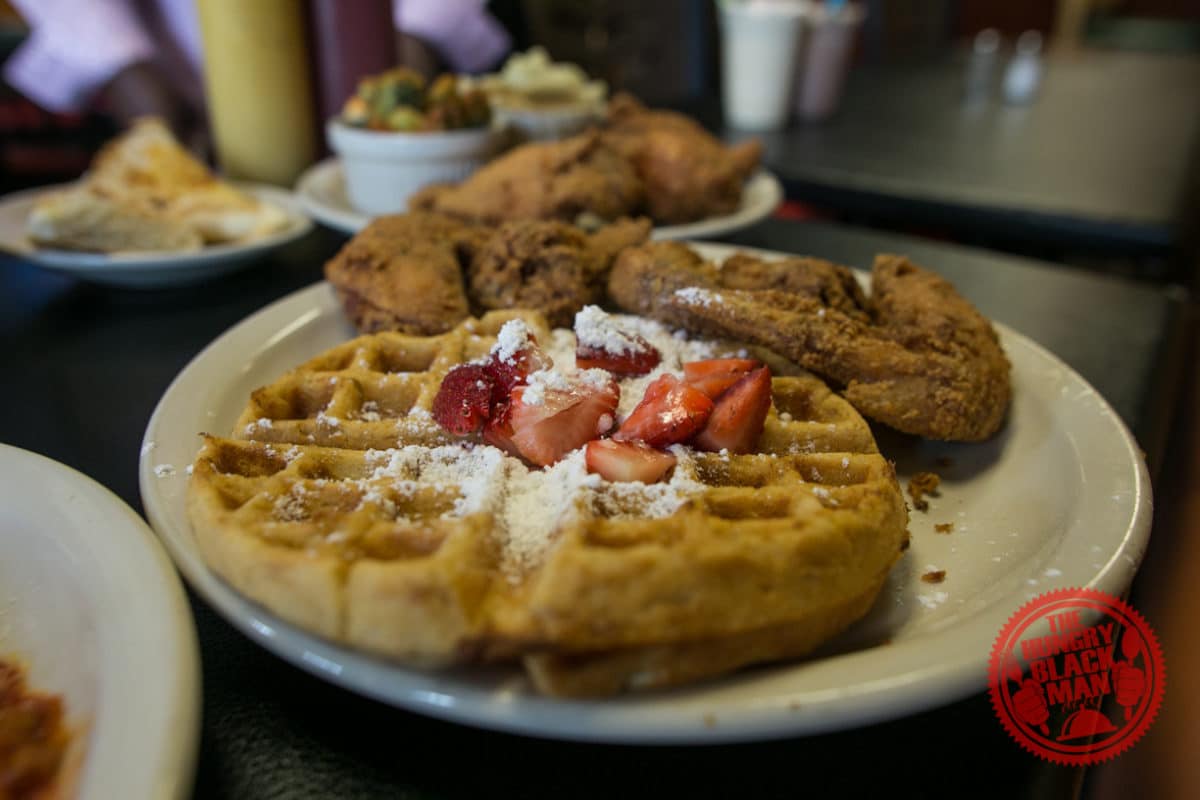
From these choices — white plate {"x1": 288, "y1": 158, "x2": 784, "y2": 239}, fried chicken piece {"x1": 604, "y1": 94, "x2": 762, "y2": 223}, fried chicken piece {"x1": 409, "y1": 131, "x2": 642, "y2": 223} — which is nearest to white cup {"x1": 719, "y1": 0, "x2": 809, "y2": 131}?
white plate {"x1": 288, "y1": 158, "x2": 784, "y2": 239}

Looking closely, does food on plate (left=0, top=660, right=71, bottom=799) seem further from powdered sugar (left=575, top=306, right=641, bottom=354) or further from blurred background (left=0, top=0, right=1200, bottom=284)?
blurred background (left=0, top=0, right=1200, bottom=284)

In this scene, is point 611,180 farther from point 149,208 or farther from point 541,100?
point 149,208

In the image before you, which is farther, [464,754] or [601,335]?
[601,335]

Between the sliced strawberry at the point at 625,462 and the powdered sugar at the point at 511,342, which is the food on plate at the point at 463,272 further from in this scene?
the sliced strawberry at the point at 625,462

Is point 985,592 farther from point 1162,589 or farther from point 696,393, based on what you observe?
point 1162,589

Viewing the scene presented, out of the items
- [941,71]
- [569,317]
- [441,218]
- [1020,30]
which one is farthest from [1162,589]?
[1020,30]

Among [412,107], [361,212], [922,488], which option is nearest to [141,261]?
[361,212]

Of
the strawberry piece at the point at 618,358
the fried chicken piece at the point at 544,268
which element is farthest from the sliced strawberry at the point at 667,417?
the fried chicken piece at the point at 544,268
